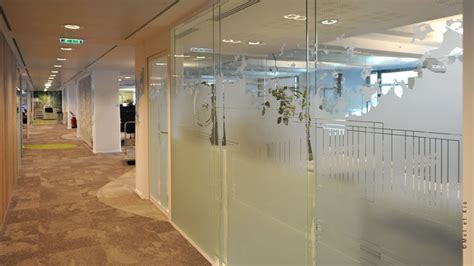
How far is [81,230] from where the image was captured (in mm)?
4949

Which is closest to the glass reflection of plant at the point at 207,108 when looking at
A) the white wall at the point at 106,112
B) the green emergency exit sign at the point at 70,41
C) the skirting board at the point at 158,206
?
the skirting board at the point at 158,206

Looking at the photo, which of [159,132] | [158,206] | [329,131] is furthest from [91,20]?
[329,131]

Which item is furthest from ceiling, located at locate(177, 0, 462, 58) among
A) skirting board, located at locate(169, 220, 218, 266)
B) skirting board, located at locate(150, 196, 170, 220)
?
skirting board, located at locate(150, 196, 170, 220)

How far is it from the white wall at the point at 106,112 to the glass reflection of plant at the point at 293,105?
9.85 metres

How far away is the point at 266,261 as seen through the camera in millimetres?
3154

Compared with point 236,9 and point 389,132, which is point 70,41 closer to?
point 236,9

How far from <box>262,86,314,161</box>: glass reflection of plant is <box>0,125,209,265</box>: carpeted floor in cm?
190

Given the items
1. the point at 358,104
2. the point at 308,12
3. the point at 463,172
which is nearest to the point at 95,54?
the point at 308,12

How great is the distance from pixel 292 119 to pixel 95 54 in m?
6.39

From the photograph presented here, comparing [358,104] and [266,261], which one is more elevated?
[358,104]

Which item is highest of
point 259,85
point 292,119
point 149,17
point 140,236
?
point 149,17

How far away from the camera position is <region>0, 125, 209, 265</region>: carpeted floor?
161 inches

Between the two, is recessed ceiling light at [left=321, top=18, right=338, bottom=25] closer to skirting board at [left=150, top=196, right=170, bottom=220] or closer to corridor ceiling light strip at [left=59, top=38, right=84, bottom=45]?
skirting board at [left=150, top=196, right=170, bottom=220]

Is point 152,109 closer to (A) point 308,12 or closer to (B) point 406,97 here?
(A) point 308,12
